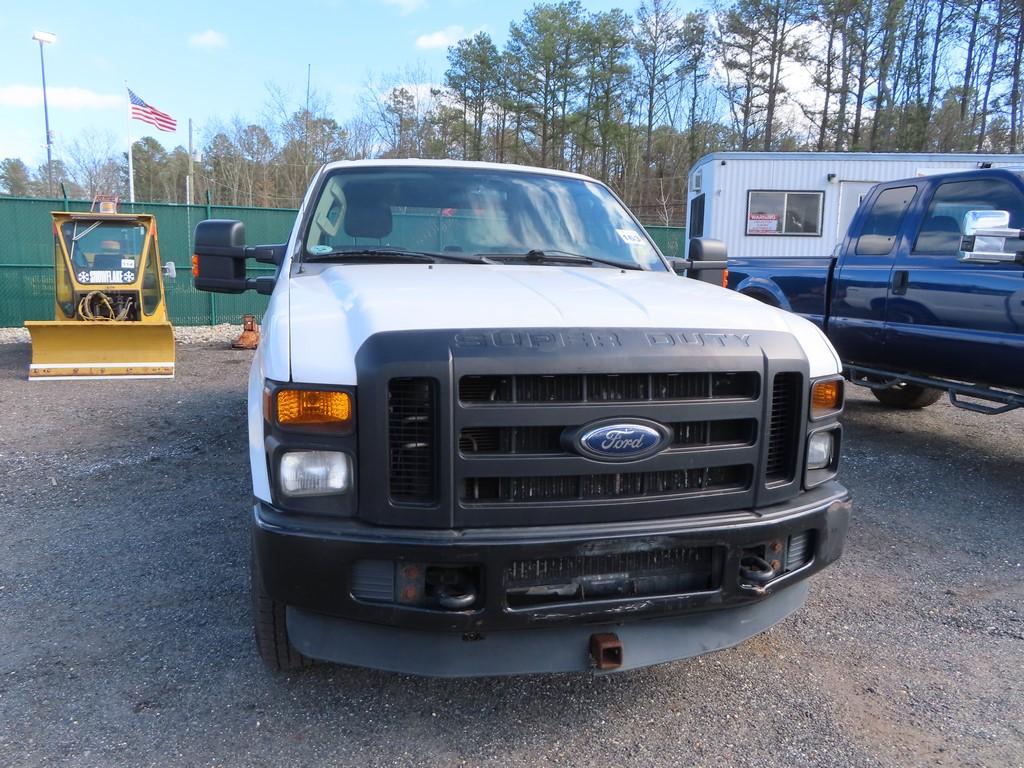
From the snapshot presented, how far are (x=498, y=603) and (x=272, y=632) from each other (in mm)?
933

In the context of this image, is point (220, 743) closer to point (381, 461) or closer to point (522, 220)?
point (381, 461)

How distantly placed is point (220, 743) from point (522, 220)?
260 centimetres

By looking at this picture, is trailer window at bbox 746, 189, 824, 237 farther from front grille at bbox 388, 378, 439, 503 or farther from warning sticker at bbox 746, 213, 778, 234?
front grille at bbox 388, 378, 439, 503

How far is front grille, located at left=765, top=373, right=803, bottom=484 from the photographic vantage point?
2.41 meters

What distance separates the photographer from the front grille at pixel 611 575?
7.16 feet

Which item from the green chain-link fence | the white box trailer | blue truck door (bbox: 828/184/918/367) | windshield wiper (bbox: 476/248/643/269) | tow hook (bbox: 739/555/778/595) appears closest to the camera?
tow hook (bbox: 739/555/778/595)

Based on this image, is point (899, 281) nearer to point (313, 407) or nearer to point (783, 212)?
point (313, 407)

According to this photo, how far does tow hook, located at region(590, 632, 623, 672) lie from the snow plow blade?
28.1 ft

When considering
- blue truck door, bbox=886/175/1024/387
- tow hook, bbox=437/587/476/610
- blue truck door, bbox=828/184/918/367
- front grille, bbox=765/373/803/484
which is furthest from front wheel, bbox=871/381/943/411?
tow hook, bbox=437/587/476/610

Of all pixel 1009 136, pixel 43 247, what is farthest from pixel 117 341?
pixel 1009 136

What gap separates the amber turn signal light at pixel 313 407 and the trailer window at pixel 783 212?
14.0m

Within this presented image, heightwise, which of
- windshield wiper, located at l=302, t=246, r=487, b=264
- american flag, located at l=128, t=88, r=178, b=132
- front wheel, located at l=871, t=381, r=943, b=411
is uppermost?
american flag, located at l=128, t=88, r=178, b=132

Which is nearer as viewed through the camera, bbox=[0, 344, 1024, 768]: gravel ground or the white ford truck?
the white ford truck

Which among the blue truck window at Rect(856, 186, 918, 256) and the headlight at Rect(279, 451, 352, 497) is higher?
the blue truck window at Rect(856, 186, 918, 256)
